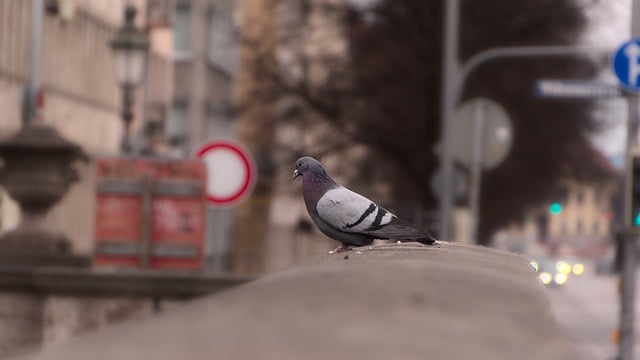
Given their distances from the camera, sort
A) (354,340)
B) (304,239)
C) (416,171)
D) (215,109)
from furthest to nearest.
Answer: (304,239) → (215,109) → (416,171) → (354,340)

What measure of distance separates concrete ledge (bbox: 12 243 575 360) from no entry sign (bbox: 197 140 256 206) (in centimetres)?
1476

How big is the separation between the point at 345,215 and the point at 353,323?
392 cm

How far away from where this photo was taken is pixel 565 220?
196 meters

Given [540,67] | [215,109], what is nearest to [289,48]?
[540,67]

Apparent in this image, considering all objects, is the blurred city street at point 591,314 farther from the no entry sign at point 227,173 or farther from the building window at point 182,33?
the building window at point 182,33

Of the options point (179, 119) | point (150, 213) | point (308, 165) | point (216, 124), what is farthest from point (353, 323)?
point (216, 124)

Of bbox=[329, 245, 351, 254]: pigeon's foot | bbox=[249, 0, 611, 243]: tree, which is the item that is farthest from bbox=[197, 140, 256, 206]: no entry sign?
bbox=[249, 0, 611, 243]: tree

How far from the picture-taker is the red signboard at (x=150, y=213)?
16406mm

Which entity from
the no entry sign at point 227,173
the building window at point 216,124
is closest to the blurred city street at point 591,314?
the no entry sign at point 227,173

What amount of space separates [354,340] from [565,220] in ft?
637

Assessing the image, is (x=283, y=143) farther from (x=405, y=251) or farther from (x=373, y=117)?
(x=405, y=251)

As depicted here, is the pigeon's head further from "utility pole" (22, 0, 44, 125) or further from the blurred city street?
"utility pole" (22, 0, 44, 125)

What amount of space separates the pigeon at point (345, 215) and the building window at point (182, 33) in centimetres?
4794

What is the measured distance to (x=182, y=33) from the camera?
5569 centimetres
